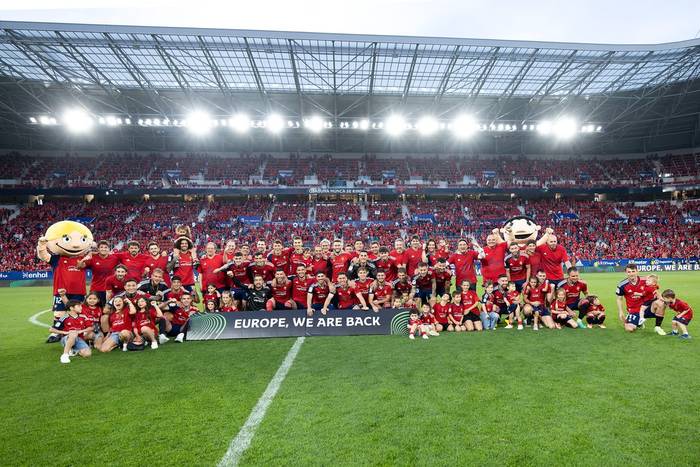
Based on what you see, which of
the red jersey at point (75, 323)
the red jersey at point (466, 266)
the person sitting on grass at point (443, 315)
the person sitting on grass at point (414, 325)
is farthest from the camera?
the red jersey at point (466, 266)

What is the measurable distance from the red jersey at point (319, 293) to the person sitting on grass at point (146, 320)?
3.14 meters

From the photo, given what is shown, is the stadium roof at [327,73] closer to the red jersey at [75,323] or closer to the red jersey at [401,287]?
the red jersey at [401,287]

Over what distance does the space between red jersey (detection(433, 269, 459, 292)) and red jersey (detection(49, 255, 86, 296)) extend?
791cm

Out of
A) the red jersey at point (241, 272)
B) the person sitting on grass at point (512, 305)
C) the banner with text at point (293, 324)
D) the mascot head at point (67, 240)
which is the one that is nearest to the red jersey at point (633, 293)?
the person sitting on grass at point (512, 305)

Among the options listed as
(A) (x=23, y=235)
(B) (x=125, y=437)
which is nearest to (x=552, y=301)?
(B) (x=125, y=437)

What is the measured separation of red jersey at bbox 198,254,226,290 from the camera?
8.57m

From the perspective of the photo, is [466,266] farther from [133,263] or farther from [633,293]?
[133,263]

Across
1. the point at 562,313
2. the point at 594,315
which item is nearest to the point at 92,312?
the point at 562,313

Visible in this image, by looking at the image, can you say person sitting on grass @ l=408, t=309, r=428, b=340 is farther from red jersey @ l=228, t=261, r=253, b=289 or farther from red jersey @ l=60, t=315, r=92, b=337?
red jersey @ l=60, t=315, r=92, b=337

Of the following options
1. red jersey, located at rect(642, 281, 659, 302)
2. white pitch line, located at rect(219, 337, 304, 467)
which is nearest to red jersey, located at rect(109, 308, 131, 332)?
white pitch line, located at rect(219, 337, 304, 467)

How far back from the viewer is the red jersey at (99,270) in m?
8.14

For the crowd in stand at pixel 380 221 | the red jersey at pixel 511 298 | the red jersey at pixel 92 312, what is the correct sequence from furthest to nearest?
1. the crowd in stand at pixel 380 221
2. the red jersey at pixel 511 298
3. the red jersey at pixel 92 312

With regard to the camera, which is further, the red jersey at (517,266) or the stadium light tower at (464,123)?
the stadium light tower at (464,123)

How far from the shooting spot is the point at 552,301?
839 cm
